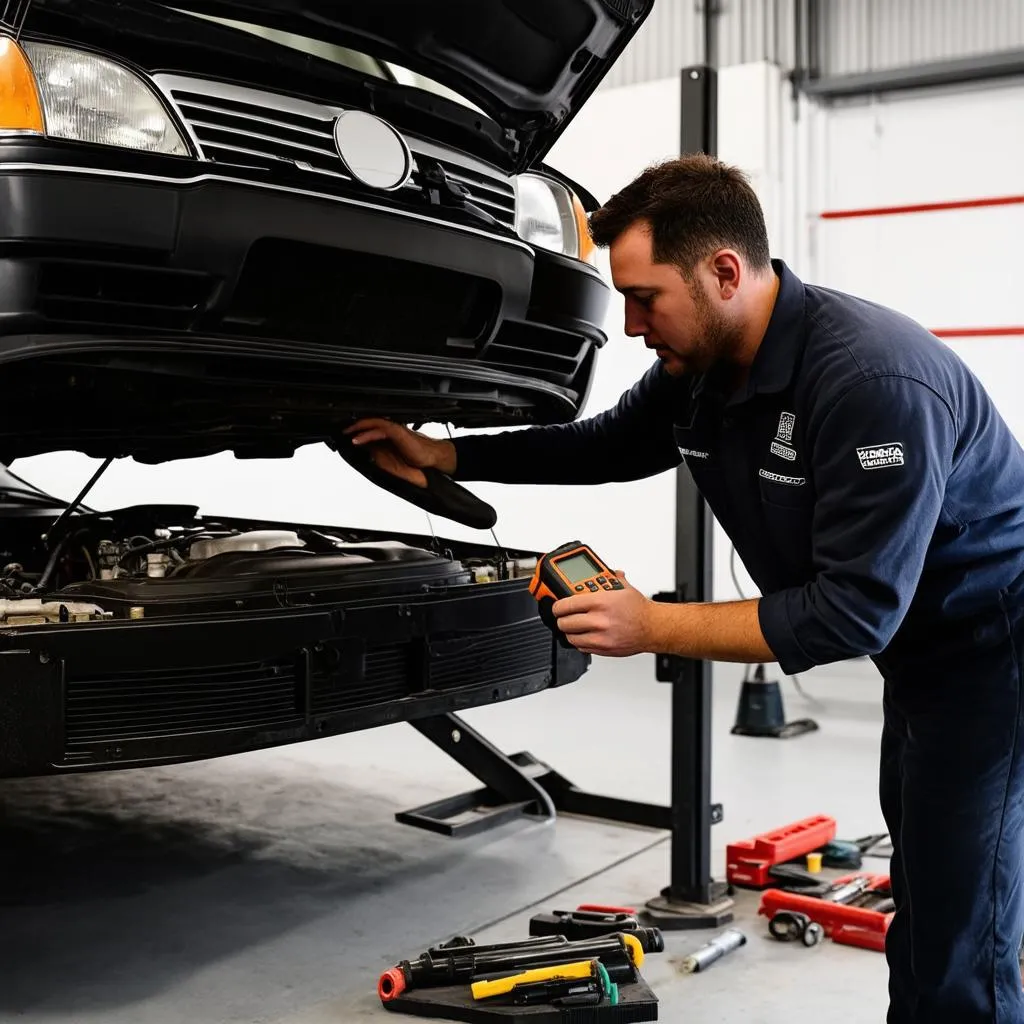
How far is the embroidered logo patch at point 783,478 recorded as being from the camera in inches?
74.1

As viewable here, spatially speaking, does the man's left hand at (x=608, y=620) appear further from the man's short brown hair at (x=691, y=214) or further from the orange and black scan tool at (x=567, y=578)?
the man's short brown hair at (x=691, y=214)

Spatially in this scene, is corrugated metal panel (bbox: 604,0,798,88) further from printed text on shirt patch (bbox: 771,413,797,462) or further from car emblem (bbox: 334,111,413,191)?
printed text on shirt patch (bbox: 771,413,797,462)

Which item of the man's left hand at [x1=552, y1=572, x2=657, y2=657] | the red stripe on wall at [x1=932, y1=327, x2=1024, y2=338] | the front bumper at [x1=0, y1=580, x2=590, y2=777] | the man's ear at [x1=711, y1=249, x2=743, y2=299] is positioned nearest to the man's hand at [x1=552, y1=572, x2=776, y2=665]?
the man's left hand at [x1=552, y1=572, x2=657, y2=657]

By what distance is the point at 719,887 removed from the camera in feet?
9.89

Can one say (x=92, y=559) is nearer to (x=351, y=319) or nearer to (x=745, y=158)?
(x=351, y=319)

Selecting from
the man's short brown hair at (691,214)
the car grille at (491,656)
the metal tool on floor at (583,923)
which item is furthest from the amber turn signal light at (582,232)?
the metal tool on floor at (583,923)

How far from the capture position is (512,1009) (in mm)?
2229

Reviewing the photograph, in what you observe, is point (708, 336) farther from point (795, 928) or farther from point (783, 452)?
point (795, 928)

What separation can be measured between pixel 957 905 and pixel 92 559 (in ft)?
5.64

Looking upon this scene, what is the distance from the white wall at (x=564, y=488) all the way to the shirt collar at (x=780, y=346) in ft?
16.0

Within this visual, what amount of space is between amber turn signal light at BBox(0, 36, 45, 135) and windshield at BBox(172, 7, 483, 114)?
299 mm

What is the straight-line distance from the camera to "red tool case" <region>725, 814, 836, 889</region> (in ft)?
10.1

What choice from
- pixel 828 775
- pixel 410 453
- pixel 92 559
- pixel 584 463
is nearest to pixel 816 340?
pixel 584 463

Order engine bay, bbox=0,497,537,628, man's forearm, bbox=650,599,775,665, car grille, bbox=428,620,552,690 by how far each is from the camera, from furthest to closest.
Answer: car grille, bbox=428,620,552,690
engine bay, bbox=0,497,537,628
man's forearm, bbox=650,599,775,665
